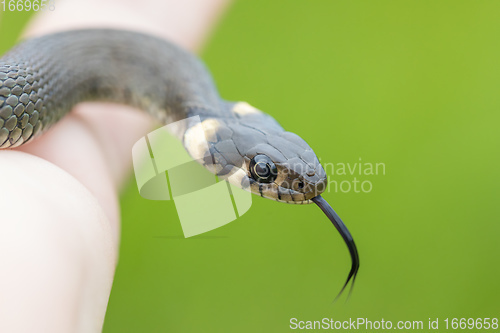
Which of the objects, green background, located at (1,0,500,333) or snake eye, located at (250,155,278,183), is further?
green background, located at (1,0,500,333)

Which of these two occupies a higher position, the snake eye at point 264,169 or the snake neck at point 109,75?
the snake eye at point 264,169

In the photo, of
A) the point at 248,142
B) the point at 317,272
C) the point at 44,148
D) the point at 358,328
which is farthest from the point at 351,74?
the point at 44,148

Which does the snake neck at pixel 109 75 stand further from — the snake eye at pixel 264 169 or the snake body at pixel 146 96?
the snake eye at pixel 264 169

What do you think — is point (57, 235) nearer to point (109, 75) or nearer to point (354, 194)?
point (109, 75)

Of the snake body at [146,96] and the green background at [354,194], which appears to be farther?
the green background at [354,194]

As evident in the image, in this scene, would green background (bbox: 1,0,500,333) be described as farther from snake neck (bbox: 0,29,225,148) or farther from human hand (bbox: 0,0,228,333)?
human hand (bbox: 0,0,228,333)

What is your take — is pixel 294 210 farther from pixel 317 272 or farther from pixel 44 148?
→ pixel 44 148

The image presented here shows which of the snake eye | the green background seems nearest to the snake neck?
the snake eye

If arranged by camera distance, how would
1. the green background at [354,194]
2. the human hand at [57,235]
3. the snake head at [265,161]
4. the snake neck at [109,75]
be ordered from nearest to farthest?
1. the human hand at [57,235]
2. the snake head at [265,161]
3. the snake neck at [109,75]
4. the green background at [354,194]

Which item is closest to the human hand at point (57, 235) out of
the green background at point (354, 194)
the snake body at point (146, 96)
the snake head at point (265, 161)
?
the snake body at point (146, 96)
